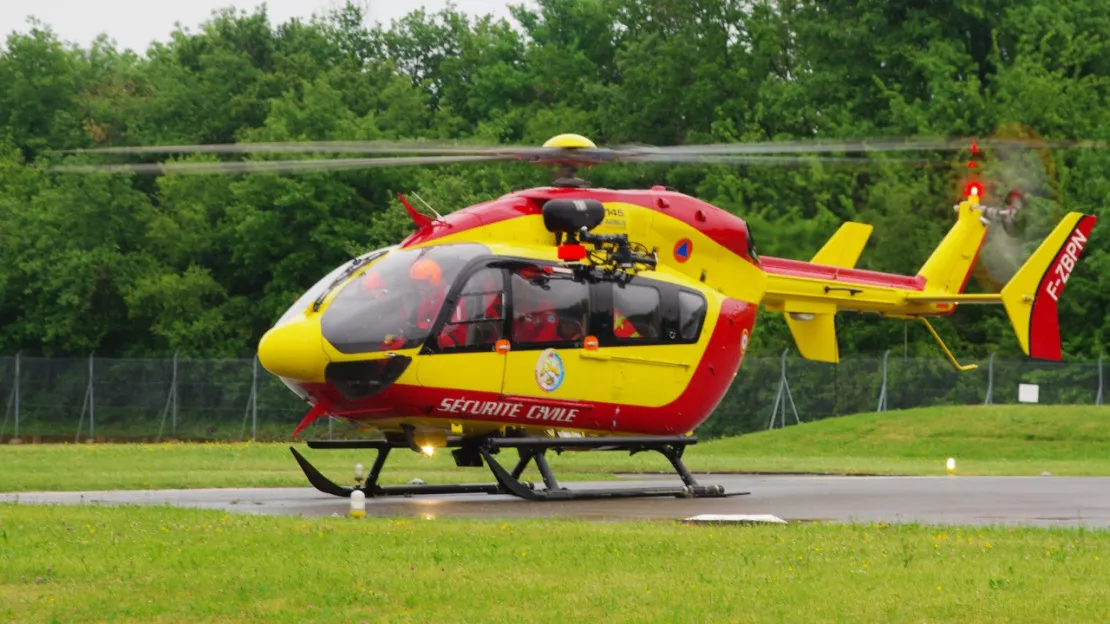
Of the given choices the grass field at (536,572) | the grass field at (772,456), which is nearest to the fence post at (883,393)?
the grass field at (772,456)

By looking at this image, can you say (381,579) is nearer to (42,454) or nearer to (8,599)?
(8,599)

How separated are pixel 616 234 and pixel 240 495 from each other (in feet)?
18.2

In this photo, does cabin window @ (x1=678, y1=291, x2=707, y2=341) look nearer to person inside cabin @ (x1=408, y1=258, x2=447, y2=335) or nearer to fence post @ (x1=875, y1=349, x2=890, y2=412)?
person inside cabin @ (x1=408, y1=258, x2=447, y2=335)

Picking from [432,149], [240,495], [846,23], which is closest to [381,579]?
[432,149]

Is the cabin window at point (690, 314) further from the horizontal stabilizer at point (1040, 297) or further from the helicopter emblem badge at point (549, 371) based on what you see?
the horizontal stabilizer at point (1040, 297)

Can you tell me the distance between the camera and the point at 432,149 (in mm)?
19281

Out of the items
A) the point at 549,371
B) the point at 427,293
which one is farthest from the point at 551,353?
the point at 427,293

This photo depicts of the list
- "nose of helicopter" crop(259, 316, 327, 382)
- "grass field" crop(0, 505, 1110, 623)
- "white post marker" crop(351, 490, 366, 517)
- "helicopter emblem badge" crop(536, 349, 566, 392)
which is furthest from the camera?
"helicopter emblem badge" crop(536, 349, 566, 392)

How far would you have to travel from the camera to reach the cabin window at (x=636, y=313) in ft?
68.3

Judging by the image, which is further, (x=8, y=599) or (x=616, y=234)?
(x=616, y=234)

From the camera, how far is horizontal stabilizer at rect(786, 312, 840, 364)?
→ 24844 millimetres

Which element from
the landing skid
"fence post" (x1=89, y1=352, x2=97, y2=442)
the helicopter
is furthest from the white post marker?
"fence post" (x1=89, y1=352, x2=97, y2=442)

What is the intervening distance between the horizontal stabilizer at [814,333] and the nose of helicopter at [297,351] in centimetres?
817

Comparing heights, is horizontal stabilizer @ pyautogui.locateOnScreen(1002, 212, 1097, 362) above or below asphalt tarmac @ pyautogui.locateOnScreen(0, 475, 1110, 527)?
above
